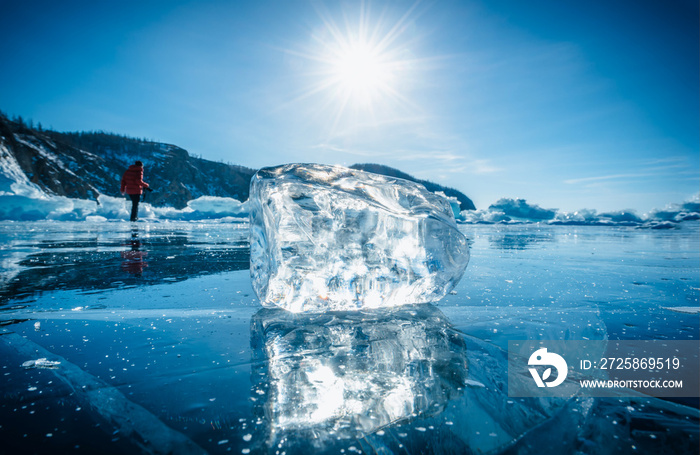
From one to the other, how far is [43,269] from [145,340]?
2.27m

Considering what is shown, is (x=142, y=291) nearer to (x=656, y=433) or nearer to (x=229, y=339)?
(x=229, y=339)

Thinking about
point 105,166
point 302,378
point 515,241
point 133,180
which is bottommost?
point 302,378

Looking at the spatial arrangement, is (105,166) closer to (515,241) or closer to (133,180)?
(133,180)

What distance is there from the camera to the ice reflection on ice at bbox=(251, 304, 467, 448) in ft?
2.19

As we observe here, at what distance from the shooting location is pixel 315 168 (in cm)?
185

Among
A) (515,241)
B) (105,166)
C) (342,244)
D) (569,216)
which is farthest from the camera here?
(105,166)

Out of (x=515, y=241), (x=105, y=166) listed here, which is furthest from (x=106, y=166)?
(x=515, y=241)

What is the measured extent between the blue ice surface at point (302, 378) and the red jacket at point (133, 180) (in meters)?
9.78

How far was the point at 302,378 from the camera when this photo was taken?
84cm

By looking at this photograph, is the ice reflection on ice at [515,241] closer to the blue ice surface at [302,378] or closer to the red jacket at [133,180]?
the blue ice surface at [302,378]

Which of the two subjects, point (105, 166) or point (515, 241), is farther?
point (105, 166)

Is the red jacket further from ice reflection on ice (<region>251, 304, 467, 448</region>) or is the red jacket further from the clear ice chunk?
ice reflection on ice (<region>251, 304, 467, 448</region>)

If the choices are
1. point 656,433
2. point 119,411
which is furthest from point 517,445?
point 119,411

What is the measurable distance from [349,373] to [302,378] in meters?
0.14
